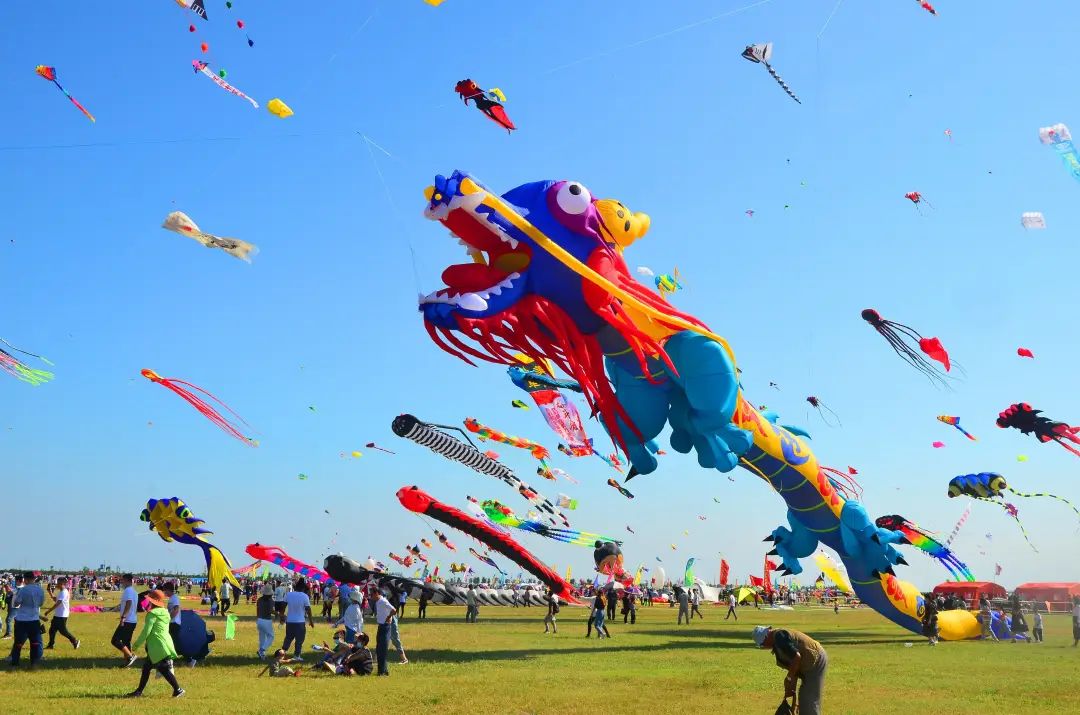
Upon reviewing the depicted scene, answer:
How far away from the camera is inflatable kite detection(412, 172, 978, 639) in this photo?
49.2 feet

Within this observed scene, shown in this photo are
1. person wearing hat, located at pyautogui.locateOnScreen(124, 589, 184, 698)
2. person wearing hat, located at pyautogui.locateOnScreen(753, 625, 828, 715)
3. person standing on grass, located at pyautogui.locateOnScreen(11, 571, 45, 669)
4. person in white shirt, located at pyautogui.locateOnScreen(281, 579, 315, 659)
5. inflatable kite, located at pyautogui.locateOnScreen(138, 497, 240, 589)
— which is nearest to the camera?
person wearing hat, located at pyautogui.locateOnScreen(753, 625, 828, 715)

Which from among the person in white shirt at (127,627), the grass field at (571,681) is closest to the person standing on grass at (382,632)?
the grass field at (571,681)

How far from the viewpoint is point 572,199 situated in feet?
52.0

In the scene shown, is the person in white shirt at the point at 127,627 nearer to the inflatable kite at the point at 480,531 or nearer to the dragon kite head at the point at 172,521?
the dragon kite head at the point at 172,521

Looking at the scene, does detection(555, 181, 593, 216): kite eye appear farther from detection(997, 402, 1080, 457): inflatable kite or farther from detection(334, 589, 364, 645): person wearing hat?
detection(997, 402, 1080, 457): inflatable kite

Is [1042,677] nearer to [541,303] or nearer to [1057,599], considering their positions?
[541,303]

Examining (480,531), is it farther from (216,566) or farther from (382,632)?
(382,632)

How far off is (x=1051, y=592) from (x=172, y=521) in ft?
162

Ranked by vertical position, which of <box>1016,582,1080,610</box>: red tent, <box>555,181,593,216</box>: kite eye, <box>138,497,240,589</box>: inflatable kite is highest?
<box>555,181,593,216</box>: kite eye

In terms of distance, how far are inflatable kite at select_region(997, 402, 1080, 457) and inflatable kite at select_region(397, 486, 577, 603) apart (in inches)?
617

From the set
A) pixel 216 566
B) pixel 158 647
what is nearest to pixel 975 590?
pixel 216 566

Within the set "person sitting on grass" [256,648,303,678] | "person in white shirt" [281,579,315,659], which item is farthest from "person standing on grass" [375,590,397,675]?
"person in white shirt" [281,579,315,659]

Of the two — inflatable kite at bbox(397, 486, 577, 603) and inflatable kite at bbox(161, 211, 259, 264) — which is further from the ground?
inflatable kite at bbox(161, 211, 259, 264)

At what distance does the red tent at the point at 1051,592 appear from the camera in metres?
51.0
